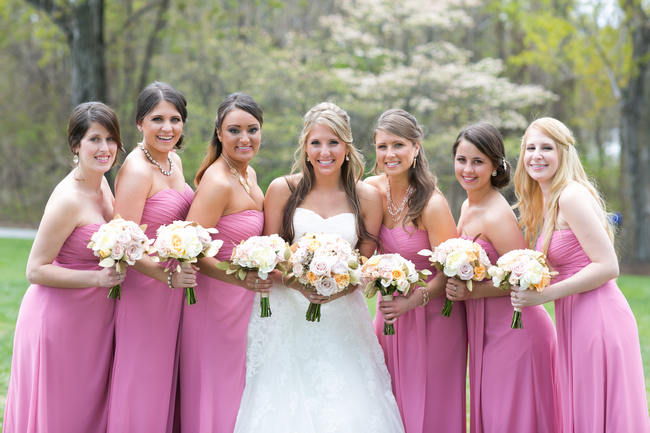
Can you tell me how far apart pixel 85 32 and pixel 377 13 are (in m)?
9.06

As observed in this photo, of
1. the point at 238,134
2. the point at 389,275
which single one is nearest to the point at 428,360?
the point at 389,275

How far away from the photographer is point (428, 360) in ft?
17.7

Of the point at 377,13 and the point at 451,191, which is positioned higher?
Answer: the point at 377,13

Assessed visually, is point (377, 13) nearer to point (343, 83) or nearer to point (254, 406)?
point (343, 83)

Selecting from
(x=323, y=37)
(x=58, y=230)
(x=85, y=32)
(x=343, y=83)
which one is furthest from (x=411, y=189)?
(x=323, y=37)

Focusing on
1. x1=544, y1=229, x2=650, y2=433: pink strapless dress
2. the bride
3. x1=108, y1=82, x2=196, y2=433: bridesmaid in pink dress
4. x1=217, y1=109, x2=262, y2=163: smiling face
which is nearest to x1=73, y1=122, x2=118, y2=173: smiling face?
x1=108, y1=82, x2=196, y2=433: bridesmaid in pink dress

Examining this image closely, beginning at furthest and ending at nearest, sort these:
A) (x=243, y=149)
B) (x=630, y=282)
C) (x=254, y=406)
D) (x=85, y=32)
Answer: (x=630, y=282) → (x=85, y=32) → (x=243, y=149) → (x=254, y=406)

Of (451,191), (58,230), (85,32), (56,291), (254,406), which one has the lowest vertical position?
(254,406)

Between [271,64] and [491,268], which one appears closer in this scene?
[491,268]

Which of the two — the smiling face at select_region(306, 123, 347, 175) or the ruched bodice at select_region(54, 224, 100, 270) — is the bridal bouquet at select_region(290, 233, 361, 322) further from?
the ruched bodice at select_region(54, 224, 100, 270)

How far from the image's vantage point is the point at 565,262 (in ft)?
16.3

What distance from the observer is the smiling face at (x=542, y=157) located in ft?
16.6

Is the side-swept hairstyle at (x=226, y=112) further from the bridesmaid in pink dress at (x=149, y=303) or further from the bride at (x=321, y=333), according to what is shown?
the bride at (x=321, y=333)

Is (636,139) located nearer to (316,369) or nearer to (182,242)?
(316,369)
